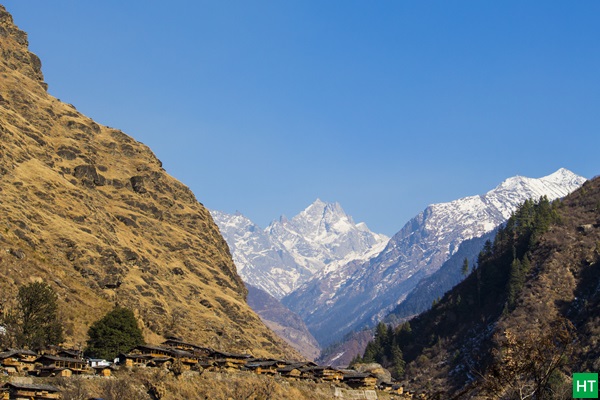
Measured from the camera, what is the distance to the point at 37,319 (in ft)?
352

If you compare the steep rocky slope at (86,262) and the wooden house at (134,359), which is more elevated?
the steep rocky slope at (86,262)

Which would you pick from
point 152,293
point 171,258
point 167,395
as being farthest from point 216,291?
point 167,395

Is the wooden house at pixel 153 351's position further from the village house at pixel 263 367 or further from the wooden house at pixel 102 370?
the village house at pixel 263 367

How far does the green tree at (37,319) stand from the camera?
10320 cm

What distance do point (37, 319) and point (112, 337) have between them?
1163cm

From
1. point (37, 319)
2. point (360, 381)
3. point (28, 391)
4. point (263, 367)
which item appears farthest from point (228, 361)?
point (28, 391)

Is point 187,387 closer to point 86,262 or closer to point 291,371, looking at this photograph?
point 291,371

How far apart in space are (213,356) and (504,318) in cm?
10871

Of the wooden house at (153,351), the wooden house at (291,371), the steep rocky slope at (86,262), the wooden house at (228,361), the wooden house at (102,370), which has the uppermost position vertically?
the steep rocky slope at (86,262)

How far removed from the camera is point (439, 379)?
18825 centimetres

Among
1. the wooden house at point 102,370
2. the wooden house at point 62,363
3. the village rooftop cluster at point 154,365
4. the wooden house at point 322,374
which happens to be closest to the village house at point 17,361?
the village rooftop cluster at point 154,365

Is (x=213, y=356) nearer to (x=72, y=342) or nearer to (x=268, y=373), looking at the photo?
(x=268, y=373)

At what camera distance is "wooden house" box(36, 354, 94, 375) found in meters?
83.6

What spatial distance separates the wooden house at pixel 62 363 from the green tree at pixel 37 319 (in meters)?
17.8
